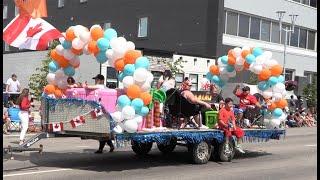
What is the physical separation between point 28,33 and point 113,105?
2569 mm

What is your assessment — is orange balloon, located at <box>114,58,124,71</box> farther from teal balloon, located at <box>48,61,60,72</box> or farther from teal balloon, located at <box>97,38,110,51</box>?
teal balloon, located at <box>48,61,60,72</box>

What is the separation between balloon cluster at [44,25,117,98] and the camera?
11.6 meters

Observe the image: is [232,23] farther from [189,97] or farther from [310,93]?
[189,97]

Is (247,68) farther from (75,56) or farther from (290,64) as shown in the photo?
(290,64)

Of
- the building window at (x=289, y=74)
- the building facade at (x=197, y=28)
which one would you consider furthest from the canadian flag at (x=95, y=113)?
the building window at (x=289, y=74)

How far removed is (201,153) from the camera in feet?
42.6

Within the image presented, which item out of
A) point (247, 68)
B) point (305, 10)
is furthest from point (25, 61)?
point (247, 68)

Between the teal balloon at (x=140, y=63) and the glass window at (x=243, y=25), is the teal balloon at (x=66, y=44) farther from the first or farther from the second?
the glass window at (x=243, y=25)

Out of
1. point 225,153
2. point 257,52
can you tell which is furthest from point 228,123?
point 257,52

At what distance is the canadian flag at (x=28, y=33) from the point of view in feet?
40.4

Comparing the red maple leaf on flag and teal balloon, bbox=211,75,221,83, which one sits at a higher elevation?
the red maple leaf on flag

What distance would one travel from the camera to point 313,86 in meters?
39.2

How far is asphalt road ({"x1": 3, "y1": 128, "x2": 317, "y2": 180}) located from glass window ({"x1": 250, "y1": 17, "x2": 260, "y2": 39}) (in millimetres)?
23879

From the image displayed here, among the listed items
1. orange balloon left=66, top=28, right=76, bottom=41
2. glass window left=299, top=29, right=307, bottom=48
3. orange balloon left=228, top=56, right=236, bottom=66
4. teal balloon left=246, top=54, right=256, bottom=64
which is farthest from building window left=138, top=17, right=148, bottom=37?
orange balloon left=66, top=28, right=76, bottom=41
